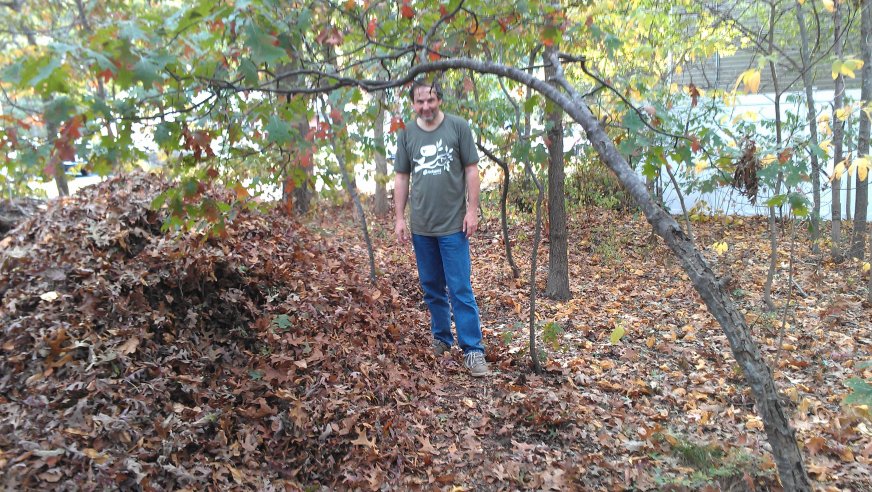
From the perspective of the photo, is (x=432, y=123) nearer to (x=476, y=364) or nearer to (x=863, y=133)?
(x=476, y=364)

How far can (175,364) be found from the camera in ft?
10.9

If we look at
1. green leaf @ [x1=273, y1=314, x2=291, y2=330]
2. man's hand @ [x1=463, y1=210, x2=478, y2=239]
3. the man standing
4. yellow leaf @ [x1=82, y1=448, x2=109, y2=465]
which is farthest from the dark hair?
yellow leaf @ [x1=82, y1=448, x2=109, y2=465]

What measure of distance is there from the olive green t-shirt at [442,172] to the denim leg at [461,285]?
0.33 feet

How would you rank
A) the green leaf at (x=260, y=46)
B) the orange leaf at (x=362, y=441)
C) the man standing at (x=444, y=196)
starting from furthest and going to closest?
the man standing at (x=444, y=196) → the orange leaf at (x=362, y=441) → the green leaf at (x=260, y=46)

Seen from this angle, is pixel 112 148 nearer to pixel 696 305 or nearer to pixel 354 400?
pixel 354 400

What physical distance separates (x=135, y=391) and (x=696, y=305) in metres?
5.47

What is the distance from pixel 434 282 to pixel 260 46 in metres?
2.50

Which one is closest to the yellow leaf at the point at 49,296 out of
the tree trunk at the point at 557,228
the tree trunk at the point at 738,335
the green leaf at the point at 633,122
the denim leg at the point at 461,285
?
the denim leg at the point at 461,285

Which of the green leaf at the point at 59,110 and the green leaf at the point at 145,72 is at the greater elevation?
the green leaf at the point at 145,72

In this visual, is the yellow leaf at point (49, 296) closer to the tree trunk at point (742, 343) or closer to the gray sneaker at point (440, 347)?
the gray sneaker at point (440, 347)

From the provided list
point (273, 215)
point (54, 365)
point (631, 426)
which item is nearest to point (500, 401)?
point (631, 426)

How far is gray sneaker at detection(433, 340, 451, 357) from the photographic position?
4535 millimetres

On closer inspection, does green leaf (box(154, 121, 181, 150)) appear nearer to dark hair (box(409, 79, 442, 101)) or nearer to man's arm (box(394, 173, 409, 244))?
dark hair (box(409, 79, 442, 101))

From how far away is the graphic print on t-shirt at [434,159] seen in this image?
13.3ft
